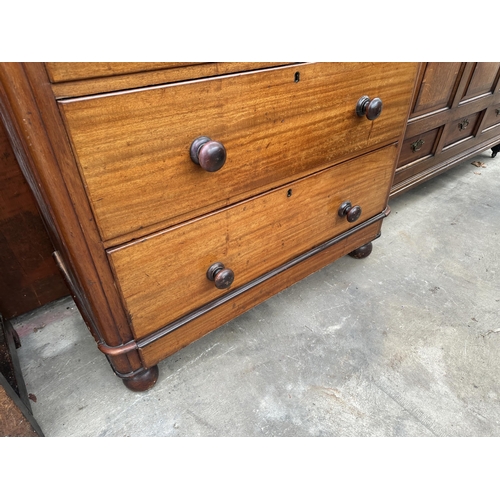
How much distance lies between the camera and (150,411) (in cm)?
85

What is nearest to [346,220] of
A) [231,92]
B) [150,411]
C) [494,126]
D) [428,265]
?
[428,265]

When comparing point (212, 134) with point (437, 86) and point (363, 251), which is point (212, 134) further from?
point (437, 86)

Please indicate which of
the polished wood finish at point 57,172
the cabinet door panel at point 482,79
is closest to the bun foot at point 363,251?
the cabinet door panel at point 482,79

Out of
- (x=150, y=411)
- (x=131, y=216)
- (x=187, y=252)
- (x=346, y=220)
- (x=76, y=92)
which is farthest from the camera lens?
(x=346, y=220)

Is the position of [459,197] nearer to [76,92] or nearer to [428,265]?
[428,265]

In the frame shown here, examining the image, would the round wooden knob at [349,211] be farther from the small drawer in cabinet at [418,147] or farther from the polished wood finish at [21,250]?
the polished wood finish at [21,250]

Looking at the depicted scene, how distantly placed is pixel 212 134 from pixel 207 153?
66mm

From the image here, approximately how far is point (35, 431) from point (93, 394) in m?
0.16

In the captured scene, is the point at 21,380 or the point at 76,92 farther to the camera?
A: the point at 21,380

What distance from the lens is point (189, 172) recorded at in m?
0.62

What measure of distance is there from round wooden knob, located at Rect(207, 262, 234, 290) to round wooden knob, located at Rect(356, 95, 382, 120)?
464 mm

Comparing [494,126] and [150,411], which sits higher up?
[494,126]

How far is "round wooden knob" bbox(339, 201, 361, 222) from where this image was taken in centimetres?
98

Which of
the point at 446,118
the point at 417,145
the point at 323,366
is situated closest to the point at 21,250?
the point at 323,366
